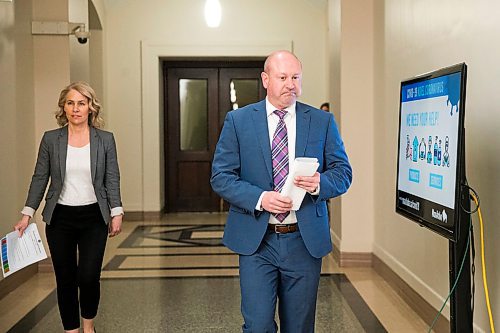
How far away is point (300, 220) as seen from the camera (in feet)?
9.82

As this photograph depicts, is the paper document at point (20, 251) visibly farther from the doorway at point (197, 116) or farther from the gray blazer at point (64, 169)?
the doorway at point (197, 116)

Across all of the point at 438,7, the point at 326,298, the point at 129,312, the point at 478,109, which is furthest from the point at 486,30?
the point at 129,312

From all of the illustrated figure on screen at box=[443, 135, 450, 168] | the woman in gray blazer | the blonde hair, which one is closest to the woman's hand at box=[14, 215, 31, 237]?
the woman in gray blazer

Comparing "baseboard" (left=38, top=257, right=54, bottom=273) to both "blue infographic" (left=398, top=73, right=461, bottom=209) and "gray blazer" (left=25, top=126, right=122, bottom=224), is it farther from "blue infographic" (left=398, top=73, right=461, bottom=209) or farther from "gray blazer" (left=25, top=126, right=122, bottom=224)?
"blue infographic" (left=398, top=73, right=461, bottom=209)

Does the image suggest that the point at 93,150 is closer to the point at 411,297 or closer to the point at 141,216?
the point at 411,297

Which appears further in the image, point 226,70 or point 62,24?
point 226,70

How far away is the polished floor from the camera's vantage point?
475 cm

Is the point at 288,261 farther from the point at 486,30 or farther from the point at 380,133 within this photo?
the point at 380,133

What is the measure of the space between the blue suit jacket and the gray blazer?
1.24 metres

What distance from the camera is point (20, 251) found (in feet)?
12.9

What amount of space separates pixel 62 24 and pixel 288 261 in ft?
15.0

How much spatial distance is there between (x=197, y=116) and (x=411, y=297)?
719 centimetres

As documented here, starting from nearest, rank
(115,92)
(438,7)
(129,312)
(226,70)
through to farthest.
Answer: (438,7) < (129,312) < (115,92) < (226,70)

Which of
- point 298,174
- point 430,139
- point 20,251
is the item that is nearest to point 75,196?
point 20,251
